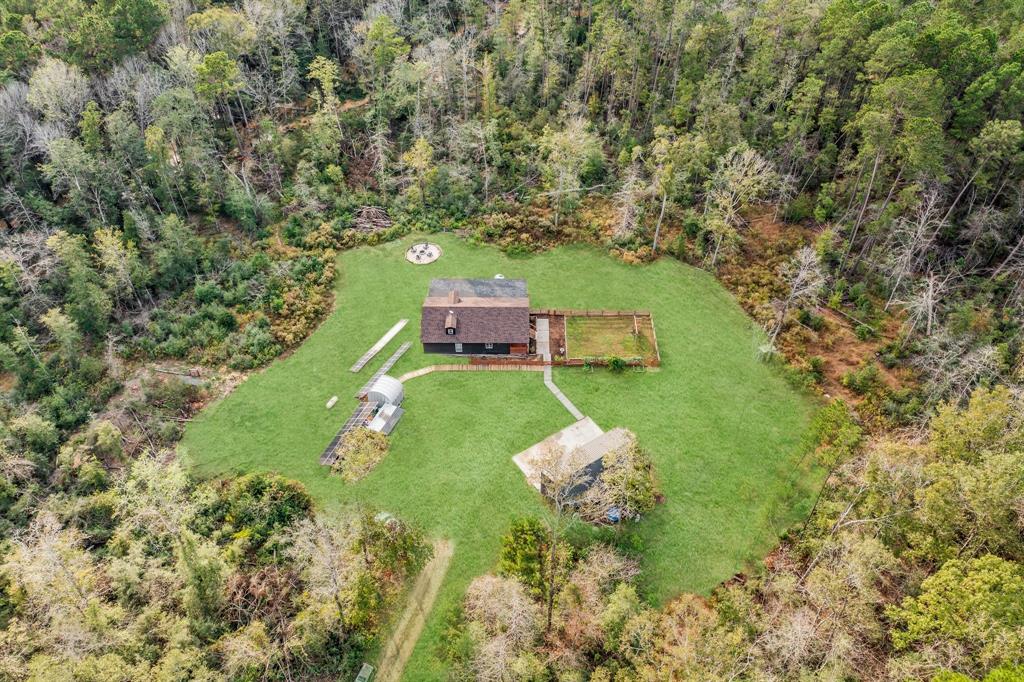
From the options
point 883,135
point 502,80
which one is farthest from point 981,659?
point 502,80

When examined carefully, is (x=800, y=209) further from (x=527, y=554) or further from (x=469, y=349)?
(x=527, y=554)

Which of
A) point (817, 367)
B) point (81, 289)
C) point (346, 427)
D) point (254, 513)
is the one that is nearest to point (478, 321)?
point (346, 427)

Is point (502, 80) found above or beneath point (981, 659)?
above

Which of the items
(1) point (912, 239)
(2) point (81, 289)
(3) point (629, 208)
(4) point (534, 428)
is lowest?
(4) point (534, 428)

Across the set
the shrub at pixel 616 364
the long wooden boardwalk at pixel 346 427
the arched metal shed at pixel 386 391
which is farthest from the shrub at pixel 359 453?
the shrub at pixel 616 364

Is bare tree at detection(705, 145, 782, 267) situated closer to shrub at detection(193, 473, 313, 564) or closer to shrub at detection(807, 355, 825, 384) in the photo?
shrub at detection(807, 355, 825, 384)

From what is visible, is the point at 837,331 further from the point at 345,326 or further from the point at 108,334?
the point at 108,334
